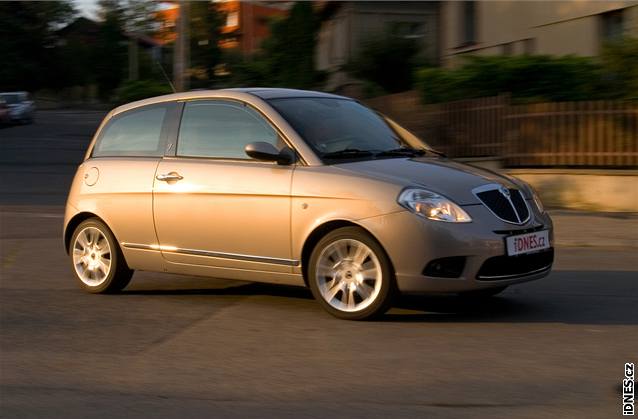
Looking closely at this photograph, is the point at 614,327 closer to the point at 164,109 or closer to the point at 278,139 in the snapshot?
the point at 278,139

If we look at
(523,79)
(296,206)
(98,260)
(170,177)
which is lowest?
(98,260)

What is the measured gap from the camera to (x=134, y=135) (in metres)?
8.76

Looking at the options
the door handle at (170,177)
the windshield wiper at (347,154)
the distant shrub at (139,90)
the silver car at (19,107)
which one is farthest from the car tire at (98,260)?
the silver car at (19,107)

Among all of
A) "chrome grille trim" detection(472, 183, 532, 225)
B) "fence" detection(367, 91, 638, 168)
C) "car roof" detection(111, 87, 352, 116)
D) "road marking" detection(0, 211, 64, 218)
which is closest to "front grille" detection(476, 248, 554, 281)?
"chrome grille trim" detection(472, 183, 532, 225)

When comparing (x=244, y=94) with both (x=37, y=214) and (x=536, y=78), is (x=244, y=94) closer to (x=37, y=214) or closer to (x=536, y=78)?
(x=37, y=214)

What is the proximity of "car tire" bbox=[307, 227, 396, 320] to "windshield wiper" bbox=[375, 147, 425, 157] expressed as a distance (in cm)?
84

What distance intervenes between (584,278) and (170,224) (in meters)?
3.93

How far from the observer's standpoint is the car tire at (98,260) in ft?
28.7

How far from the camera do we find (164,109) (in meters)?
8.57

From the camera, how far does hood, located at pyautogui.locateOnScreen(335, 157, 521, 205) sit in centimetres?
700

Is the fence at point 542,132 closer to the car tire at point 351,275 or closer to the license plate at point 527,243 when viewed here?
the license plate at point 527,243

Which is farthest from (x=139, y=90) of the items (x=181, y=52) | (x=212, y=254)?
(x=212, y=254)

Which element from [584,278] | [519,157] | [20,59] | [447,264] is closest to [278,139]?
[447,264]

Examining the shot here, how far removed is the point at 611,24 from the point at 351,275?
52.9ft
